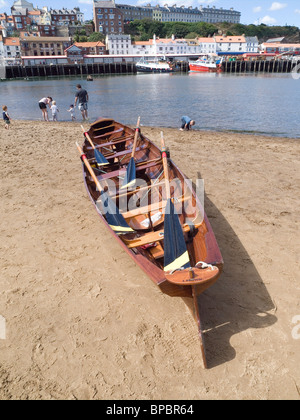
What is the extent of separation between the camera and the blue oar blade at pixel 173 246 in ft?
13.2

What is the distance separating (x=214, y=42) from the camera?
122 meters

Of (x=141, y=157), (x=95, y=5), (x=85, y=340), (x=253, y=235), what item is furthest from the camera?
(x=95, y=5)

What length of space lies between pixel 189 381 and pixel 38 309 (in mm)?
2680

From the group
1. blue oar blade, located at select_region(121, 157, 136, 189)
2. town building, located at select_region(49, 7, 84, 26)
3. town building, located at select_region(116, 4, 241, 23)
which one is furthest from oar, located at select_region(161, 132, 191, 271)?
town building, located at select_region(116, 4, 241, 23)

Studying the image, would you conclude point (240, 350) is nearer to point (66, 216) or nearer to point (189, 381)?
point (189, 381)

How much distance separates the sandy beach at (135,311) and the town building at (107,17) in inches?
6042

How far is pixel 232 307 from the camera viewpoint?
4.62 m

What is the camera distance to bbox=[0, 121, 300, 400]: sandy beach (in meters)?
3.56

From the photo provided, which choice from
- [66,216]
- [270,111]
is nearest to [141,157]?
[66,216]

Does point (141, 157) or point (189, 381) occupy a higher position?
point (141, 157)

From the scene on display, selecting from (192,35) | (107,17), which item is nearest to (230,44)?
(192,35)

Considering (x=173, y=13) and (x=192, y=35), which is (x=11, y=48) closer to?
(x=192, y=35)

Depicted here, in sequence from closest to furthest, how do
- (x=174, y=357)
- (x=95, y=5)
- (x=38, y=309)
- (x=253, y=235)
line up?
(x=174, y=357)
(x=38, y=309)
(x=253, y=235)
(x=95, y=5)

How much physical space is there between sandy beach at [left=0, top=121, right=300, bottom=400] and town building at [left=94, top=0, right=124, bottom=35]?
6042 inches
